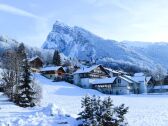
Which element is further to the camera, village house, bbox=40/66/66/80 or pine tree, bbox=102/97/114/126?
village house, bbox=40/66/66/80

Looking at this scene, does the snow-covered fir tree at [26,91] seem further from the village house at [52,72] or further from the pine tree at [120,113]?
the village house at [52,72]

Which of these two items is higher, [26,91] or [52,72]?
[52,72]

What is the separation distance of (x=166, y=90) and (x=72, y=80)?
30892 millimetres

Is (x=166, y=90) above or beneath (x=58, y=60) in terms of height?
beneath

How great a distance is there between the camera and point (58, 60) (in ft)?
474

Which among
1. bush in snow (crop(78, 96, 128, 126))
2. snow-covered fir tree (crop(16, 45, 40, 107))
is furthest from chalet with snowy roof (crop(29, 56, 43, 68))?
bush in snow (crop(78, 96, 128, 126))

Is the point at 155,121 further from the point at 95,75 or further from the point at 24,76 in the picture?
the point at 95,75

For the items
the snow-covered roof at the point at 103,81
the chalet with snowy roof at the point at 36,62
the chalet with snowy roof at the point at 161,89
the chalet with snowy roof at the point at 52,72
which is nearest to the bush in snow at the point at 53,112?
the snow-covered roof at the point at 103,81

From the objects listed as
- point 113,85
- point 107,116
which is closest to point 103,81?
point 113,85

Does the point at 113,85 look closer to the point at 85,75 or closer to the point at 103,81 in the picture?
the point at 103,81

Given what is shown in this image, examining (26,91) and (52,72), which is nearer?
(26,91)

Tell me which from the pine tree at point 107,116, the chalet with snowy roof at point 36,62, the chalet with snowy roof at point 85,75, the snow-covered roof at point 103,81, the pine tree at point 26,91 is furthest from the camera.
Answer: the chalet with snowy roof at point 36,62

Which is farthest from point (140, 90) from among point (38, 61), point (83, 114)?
point (83, 114)

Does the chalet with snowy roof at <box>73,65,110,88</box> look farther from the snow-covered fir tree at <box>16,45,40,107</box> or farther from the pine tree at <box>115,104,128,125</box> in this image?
the pine tree at <box>115,104,128,125</box>
